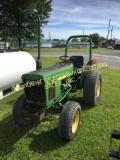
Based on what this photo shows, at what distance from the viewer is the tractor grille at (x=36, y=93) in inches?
178

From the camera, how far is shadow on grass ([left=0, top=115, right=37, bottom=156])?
4.36 metres

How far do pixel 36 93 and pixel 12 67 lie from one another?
3508 mm

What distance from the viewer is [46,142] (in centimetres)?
455

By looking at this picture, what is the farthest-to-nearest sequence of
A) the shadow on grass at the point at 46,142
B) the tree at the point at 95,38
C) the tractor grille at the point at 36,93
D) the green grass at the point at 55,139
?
the tree at the point at 95,38 → the tractor grille at the point at 36,93 → the shadow on grass at the point at 46,142 → the green grass at the point at 55,139

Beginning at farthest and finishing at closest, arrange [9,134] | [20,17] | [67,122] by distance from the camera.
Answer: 1. [20,17]
2. [9,134]
3. [67,122]

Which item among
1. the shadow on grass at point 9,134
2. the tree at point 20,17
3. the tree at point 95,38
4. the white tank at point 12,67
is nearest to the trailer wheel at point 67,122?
the shadow on grass at point 9,134

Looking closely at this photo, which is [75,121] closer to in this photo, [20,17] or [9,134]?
[9,134]

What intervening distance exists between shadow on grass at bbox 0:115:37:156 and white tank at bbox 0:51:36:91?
211 centimetres

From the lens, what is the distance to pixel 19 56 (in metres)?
8.75

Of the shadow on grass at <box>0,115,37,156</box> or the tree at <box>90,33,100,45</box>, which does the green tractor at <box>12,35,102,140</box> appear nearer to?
the shadow on grass at <box>0,115,37,156</box>

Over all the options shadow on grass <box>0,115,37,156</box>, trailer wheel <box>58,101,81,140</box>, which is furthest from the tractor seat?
shadow on grass <box>0,115,37,156</box>

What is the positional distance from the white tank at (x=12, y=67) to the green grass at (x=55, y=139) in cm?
139

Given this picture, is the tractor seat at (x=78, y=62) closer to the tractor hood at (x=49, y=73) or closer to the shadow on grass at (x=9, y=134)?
the tractor hood at (x=49, y=73)

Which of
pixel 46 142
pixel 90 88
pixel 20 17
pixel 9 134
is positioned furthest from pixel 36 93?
pixel 20 17
